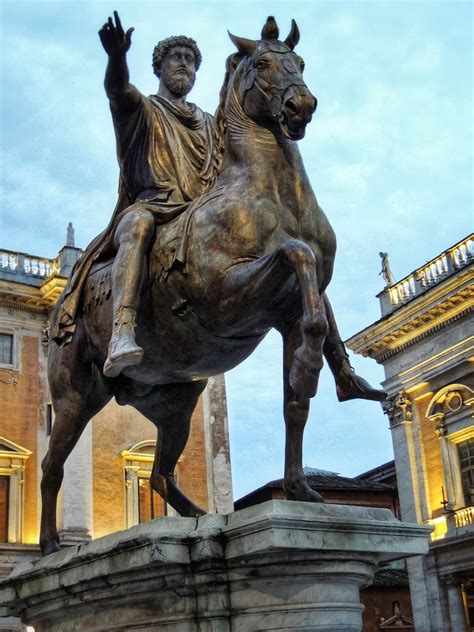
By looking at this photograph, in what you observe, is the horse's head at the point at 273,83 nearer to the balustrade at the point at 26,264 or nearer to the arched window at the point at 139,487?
the arched window at the point at 139,487

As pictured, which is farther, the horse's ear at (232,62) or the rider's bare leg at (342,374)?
the horse's ear at (232,62)

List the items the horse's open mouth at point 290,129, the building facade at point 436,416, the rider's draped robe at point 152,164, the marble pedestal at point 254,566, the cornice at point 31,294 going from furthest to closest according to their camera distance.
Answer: the cornice at point 31,294 < the building facade at point 436,416 < the rider's draped robe at point 152,164 < the horse's open mouth at point 290,129 < the marble pedestal at point 254,566

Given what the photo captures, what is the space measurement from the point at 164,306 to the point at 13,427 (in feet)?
64.5

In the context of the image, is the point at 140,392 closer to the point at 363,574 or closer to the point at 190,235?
the point at 190,235

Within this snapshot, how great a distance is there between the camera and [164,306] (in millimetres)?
4844

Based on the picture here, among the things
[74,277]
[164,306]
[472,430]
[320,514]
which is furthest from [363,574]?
[472,430]

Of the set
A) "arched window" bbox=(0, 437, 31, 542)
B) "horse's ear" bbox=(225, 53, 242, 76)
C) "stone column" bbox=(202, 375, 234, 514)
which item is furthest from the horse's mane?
"stone column" bbox=(202, 375, 234, 514)

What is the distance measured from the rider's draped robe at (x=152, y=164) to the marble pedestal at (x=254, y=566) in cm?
179

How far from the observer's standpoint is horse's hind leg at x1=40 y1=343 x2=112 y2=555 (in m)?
5.52

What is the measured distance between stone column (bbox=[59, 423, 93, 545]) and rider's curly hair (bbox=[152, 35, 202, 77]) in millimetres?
17898

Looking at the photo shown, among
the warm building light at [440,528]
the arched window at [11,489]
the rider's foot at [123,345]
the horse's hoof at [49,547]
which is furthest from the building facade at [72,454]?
the rider's foot at [123,345]

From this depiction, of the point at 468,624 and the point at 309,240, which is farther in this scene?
the point at 468,624

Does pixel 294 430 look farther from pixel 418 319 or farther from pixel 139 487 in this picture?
pixel 418 319

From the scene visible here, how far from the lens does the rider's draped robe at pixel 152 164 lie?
532 centimetres
